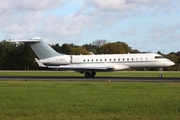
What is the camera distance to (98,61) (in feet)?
141

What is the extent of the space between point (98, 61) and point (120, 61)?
9.53ft

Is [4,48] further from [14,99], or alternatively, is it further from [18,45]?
[14,99]

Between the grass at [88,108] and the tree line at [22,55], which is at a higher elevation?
the tree line at [22,55]

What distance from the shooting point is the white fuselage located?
4141cm

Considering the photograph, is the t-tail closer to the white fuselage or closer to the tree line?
the white fuselage

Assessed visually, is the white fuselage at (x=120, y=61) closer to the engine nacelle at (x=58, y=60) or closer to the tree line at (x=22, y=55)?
the engine nacelle at (x=58, y=60)

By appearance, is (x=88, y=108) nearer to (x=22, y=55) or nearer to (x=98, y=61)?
(x=98, y=61)

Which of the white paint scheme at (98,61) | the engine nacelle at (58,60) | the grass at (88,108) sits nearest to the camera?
the grass at (88,108)

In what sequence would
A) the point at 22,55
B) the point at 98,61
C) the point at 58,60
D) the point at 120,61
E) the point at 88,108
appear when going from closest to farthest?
the point at 88,108 → the point at 120,61 → the point at 98,61 → the point at 58,60 → the point at 22,55

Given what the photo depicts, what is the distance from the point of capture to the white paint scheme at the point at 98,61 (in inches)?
1628

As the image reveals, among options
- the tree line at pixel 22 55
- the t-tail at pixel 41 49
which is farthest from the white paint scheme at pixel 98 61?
the tree line at pixel 22 55

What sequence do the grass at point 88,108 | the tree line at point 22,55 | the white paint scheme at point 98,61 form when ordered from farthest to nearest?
the tree line at point 22,55
the white paint scheme at point 98,61
the grass at point 88,108

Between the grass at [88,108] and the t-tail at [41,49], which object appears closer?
the grass at [88,108]

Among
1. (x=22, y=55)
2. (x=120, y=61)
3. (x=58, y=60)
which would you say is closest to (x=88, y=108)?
(x=120, y=61)
